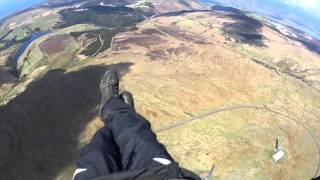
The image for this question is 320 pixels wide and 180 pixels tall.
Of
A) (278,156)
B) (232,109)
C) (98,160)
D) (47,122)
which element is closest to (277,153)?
(278,156)

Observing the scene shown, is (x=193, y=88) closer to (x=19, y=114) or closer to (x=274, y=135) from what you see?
(x=274, y=135)

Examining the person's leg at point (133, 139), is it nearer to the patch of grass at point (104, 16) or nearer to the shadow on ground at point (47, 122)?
the shadow on ground at point (47, 122)

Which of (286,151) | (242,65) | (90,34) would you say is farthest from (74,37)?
(286,151)

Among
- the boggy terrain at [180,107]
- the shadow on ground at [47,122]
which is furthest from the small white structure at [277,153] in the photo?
the shadow on ground at [47,122]

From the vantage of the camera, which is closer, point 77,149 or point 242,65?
point 77,149

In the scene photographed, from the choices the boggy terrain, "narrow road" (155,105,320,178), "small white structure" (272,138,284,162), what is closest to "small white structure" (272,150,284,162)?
"small white structure" (272,138,284,162)

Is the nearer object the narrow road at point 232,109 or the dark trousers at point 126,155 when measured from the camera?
the dark trousers at point 126,155
